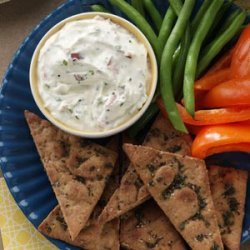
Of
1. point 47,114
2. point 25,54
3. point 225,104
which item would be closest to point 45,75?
point 47,114

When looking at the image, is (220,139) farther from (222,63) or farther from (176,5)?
(176,5)

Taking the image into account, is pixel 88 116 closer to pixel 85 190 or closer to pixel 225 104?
pixel 85 190

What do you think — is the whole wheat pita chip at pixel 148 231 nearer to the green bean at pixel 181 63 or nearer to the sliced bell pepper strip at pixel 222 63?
the green bean at pixel 181 63

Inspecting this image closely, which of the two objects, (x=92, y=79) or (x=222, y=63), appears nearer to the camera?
(x=92, y=79)

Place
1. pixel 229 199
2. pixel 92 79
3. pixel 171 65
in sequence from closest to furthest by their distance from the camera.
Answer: pixel 92 79 → pixel 229 199 → pixel 171 65

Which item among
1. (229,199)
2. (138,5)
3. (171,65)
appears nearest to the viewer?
(229,199)

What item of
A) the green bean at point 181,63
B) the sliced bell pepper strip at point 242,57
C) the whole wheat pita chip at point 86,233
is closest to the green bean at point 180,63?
the green bean at point 181,63

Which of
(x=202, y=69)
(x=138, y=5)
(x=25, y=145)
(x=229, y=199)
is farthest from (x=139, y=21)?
(x=229, y=199)
